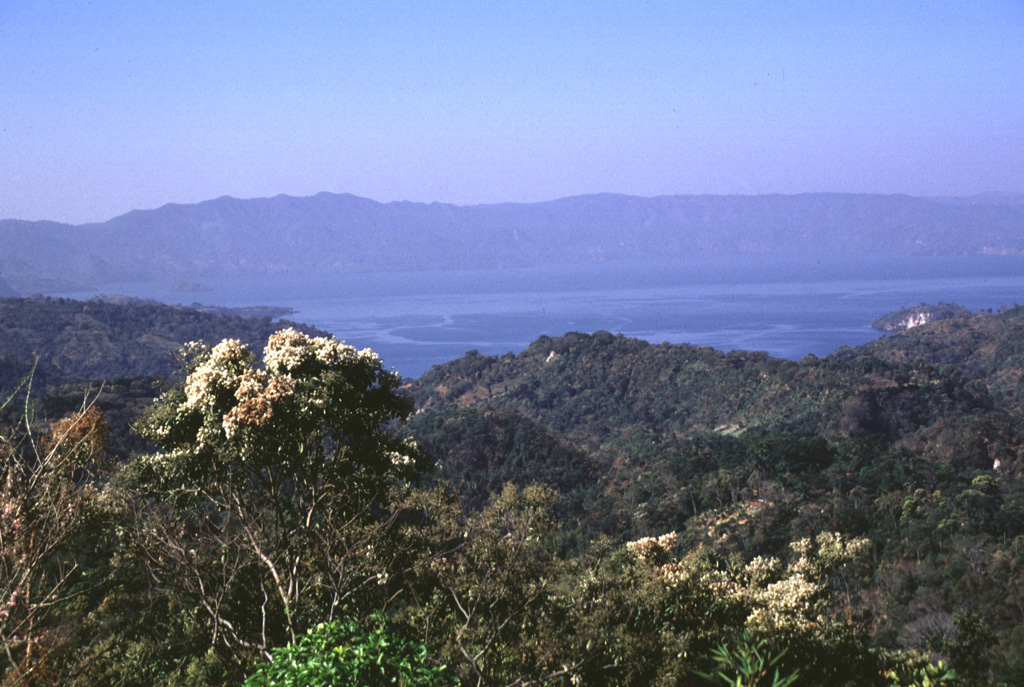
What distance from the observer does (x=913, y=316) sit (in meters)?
131

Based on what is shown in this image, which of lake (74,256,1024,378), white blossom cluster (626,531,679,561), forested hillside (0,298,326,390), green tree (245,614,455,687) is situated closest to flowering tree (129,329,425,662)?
green tree (245,614,455,687)

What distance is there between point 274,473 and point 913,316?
140 meters

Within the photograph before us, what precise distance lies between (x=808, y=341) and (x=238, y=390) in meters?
123

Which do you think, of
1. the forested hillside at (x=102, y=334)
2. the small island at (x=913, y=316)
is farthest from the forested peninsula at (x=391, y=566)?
the small island at (x=913, y=316)

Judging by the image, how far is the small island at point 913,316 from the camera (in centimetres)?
12575

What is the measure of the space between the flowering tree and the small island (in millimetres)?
129955

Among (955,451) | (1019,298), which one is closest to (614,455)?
(955,451)

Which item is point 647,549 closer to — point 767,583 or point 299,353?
point 767,583

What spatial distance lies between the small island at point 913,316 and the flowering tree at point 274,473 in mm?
129955

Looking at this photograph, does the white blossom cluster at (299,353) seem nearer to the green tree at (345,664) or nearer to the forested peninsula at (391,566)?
the forested peninsula at (391,566)

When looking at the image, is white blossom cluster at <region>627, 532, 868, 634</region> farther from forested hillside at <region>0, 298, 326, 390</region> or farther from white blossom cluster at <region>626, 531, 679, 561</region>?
forested hillside at <region>0, 298, 326, 390</region>

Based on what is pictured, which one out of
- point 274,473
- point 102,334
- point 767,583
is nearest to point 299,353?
point 274,473

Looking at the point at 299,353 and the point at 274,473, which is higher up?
the point at 299,353

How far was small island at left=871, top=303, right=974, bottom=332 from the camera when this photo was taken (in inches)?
4951
